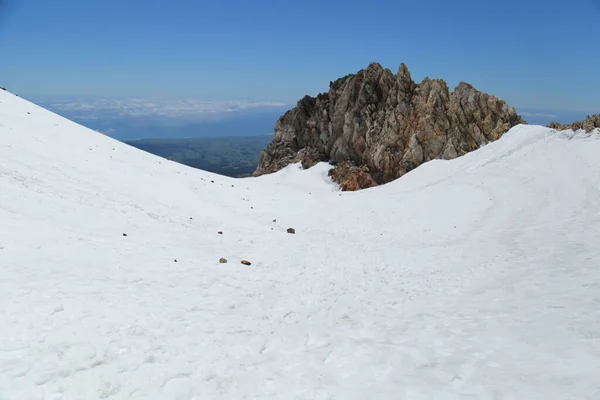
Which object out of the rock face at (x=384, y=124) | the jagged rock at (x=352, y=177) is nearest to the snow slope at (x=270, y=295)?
the rock face at (x=384, y=124)

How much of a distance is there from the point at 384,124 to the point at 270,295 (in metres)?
53.6

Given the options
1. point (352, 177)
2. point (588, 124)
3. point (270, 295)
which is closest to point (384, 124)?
point (352, 177)

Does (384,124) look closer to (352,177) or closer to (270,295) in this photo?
(352,177)

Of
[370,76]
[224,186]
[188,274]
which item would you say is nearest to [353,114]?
[370,76]

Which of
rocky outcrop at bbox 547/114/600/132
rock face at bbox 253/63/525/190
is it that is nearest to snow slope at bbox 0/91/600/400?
rocky outcrop at bbox 547/114/600/132

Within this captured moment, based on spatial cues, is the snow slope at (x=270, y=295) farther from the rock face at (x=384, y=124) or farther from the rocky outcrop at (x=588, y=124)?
the rock face at (x=384, y=124)

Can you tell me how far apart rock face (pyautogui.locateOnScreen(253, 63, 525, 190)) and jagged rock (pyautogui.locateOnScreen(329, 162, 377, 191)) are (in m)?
0.33

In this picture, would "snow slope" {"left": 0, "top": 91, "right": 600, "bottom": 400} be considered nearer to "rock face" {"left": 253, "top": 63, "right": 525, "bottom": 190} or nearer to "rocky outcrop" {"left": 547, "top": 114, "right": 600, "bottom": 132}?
"rocky outcrop" {"left": 547, "top": 114, "right": 600, "bottom": 132}

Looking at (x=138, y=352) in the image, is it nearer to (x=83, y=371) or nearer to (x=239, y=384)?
(x=83, y=371)

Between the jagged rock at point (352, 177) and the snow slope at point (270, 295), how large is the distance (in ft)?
94.8

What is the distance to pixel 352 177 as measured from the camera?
57094 millimetres

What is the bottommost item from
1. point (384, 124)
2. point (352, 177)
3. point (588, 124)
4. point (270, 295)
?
point (270, 295)

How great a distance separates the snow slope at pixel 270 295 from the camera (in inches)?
281

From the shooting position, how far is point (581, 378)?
255 inches
